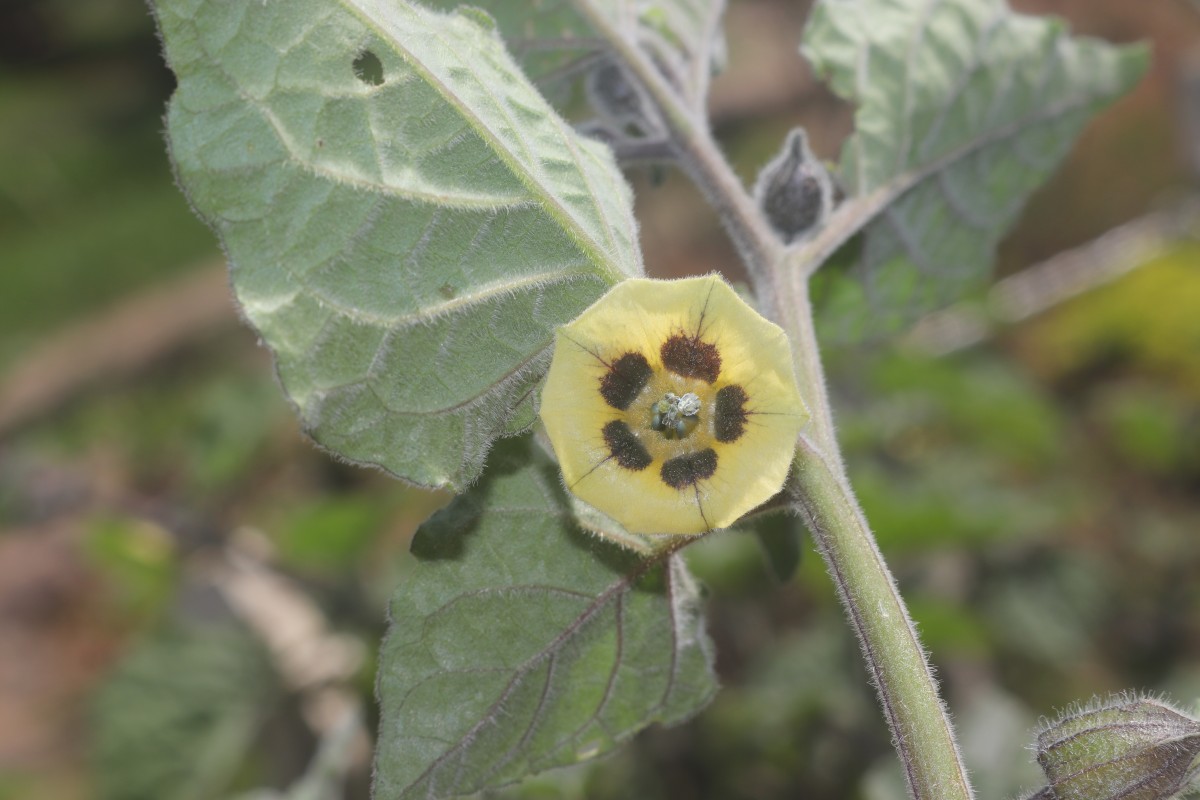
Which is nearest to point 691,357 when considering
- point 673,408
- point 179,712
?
point 673,408

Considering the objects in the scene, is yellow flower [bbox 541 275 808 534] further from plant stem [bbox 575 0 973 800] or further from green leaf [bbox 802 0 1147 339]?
green leaf [bbox 802 0 1147 339]

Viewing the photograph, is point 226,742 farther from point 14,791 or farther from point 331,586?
point 14,791

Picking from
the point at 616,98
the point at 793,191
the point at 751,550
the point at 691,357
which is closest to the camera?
the point at 691,357

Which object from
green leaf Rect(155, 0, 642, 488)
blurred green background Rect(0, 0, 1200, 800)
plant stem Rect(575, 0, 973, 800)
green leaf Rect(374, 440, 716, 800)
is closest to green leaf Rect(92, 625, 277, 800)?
blurred green background Rect(0, 0, 1200, 800)

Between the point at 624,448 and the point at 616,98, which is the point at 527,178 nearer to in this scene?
the point at 624,448

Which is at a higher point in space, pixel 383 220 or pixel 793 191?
pixel 383 220

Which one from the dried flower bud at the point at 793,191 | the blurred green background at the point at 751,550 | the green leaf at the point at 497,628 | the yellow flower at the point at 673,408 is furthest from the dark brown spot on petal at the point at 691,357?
the blurred green background at the point at 751,550
